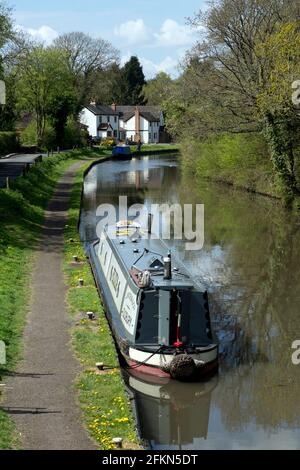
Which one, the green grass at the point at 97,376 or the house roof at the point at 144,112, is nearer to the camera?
the green grass at the point at 97,376

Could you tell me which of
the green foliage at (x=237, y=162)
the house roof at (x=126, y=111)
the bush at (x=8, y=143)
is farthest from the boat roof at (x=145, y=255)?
the house roof at (x=126, y=111)

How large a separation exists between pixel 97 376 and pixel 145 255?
4.56 meters

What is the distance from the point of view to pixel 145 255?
15500mm

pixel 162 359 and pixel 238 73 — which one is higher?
pixel 238 73

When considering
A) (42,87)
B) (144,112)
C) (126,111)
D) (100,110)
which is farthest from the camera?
(126,111)

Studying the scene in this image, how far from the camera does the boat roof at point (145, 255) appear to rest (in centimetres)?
1314

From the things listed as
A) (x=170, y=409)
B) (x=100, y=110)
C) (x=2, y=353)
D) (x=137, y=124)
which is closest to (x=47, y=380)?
(x=2, y=353)

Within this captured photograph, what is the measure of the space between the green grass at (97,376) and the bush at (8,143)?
123 ft

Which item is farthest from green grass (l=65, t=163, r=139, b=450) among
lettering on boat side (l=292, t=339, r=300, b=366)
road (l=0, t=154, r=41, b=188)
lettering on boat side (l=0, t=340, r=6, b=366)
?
road (l=0, t=154, r=41, b=188)

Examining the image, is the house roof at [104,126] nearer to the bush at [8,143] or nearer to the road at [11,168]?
the bush at [8,143]

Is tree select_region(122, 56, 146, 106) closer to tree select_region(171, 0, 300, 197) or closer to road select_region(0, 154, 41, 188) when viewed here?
road select_region(0, 154, 41, 188)

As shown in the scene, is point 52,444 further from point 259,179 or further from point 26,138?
point 26,138

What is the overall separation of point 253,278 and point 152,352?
8510 millimetres

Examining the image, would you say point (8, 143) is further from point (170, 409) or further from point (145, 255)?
point (170, 409)
